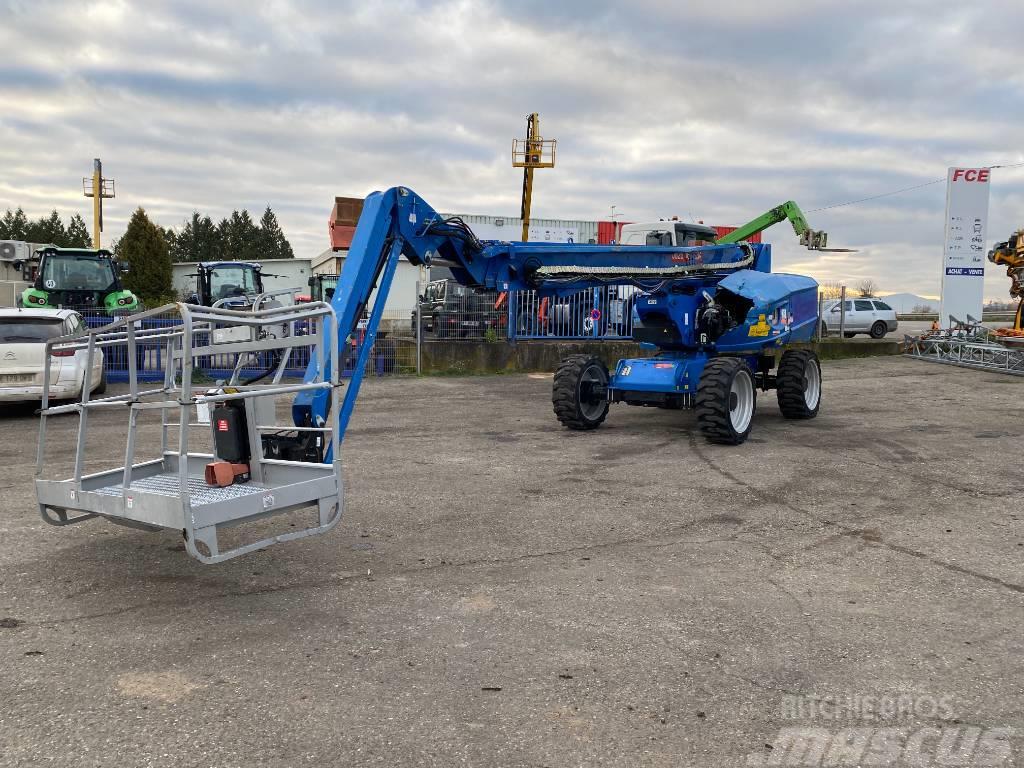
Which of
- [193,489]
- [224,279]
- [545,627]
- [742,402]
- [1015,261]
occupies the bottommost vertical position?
[545,627]

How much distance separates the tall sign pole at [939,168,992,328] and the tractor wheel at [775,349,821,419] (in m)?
13.3

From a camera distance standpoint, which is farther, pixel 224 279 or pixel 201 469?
pixel 224 279

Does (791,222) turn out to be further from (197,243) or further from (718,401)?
(197,243)

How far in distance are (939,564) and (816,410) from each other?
7.03 meters

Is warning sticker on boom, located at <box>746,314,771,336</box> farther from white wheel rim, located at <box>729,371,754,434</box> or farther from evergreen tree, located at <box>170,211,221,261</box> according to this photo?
evergreen tree, located at <box>170,211,221,261</box>

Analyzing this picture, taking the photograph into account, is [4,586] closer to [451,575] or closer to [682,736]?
[451,575]

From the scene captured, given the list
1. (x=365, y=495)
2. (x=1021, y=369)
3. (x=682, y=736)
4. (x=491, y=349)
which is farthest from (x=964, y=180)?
(x=682, y=736)

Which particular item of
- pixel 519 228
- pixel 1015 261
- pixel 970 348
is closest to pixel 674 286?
pixel 970 348

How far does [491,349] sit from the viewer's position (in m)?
18.7

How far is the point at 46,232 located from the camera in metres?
88.3

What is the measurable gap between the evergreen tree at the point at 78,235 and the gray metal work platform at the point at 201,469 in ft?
317

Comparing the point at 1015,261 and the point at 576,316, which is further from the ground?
the point at 1015,261

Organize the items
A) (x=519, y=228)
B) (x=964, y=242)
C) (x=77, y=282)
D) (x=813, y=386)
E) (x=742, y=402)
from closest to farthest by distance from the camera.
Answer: (x=742, y=402)
(x=813, y=386)
(x=77, y=282)
(x=964, y=242)
(x=519, y=228)

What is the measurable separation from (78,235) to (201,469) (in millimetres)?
104168
